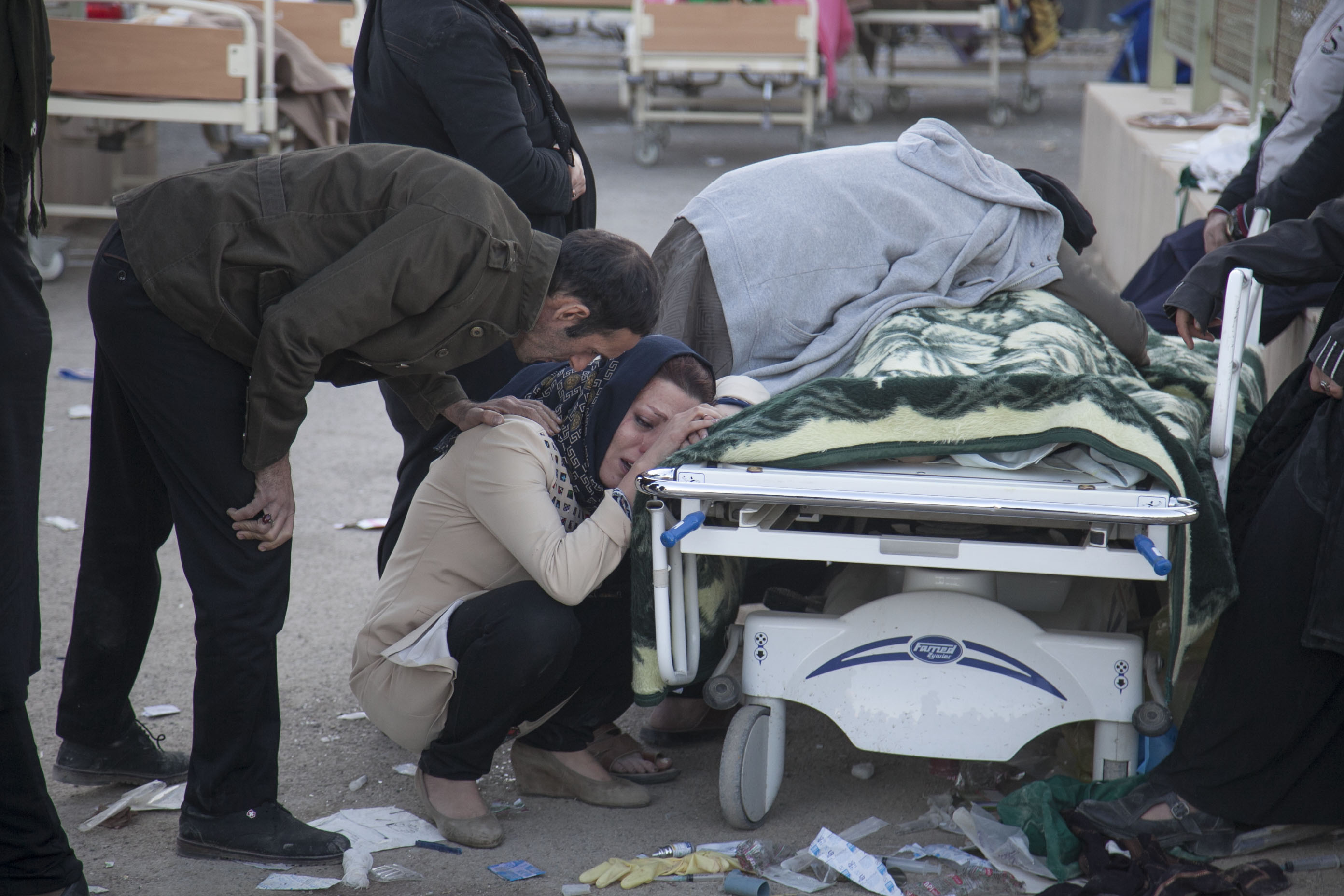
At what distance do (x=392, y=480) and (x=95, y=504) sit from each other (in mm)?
2032

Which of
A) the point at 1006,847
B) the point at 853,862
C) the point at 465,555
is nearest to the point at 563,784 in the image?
the point at 465,555

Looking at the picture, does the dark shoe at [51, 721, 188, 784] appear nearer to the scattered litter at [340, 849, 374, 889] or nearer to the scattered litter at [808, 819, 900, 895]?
the scattered litter at [340, 849, 374, 889]

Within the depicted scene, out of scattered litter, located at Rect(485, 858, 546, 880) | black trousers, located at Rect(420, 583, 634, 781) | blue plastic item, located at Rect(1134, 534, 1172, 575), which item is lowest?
scattered litter, located at Rect(485, 858, 546, 880)

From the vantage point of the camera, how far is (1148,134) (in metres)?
6.34

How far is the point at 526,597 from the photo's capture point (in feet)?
7.57

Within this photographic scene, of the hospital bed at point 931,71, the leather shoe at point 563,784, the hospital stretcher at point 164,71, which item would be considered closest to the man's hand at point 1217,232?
the leather shoe at point 563,784

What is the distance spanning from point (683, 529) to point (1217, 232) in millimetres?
2473

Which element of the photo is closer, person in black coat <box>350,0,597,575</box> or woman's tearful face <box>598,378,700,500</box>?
woman's tearful face <box>598,378,700,500</box>

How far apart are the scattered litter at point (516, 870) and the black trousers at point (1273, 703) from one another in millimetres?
1069

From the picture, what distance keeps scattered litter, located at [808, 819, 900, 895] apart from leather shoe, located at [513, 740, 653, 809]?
14.7 inches

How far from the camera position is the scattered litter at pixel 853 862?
7.11 feet

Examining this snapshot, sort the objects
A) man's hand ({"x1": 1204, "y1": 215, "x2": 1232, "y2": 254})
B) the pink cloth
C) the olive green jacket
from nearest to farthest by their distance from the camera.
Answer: the olive green jacket < man's hand ({"x1": 1204, "y1": 215, "x2": 1232, "y2": 254}) < the pink cloth

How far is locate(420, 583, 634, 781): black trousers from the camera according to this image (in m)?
2.27

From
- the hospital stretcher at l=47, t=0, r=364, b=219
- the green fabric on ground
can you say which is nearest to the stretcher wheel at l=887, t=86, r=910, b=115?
the hospital stretcher at l=47, t=0, r=364, b=219
